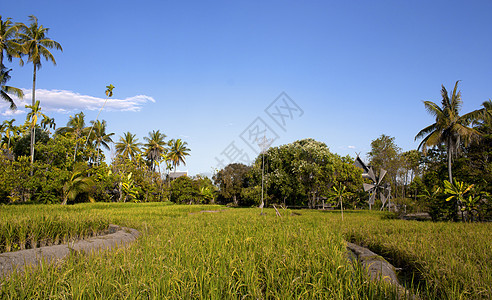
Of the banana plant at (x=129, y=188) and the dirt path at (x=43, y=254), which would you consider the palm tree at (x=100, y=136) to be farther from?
the dirt path at (x=43, y=254)

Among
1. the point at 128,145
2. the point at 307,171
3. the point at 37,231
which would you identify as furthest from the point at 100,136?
the point at 37,231

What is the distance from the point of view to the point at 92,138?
36.3 meters

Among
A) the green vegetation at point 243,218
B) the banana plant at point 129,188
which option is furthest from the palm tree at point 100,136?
the banana plant at point 129,188

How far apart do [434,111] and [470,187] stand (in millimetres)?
6338

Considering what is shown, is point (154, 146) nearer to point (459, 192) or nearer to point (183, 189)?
point (183, 189)

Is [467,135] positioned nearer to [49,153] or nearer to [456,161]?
[456,161]

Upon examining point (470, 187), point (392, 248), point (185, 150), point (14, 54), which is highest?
point (14, 54)

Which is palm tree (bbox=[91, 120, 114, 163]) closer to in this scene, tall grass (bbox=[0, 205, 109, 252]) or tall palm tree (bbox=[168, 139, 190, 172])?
tall palm tree (bbox=[168, 139, 190, 172])

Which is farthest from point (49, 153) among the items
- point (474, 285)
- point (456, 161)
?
point (456, 161)

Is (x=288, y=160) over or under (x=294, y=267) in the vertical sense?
over

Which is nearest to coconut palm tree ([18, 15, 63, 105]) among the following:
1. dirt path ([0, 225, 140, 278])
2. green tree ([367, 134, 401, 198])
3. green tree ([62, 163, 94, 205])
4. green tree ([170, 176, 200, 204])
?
green tree ([62, 163, 94, 205])

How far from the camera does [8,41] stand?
21688mm

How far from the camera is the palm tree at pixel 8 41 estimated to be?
21297 millimetres

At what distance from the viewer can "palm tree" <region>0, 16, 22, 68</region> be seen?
21297 millimetres
